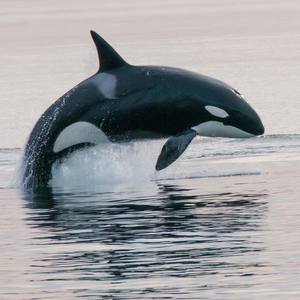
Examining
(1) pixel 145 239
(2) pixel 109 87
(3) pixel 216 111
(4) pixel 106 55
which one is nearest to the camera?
(1) pixel 145 239

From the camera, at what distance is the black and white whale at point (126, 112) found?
1023 inches

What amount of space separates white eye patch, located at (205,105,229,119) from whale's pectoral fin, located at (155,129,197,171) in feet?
2.06

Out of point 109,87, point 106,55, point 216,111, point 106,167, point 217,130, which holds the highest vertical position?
point 106,55

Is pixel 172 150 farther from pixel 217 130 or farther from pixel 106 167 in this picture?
pixel 106 167

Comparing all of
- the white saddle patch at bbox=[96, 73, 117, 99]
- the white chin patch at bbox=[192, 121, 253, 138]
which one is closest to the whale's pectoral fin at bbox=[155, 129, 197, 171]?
the white chin patch at bbox=[192, 121, 253, 138]

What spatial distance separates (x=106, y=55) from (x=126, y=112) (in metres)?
0.87

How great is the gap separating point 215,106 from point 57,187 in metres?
2.58

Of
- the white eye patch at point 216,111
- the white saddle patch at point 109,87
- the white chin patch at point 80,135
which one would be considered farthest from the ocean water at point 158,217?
the white saddle patch at point 109,87

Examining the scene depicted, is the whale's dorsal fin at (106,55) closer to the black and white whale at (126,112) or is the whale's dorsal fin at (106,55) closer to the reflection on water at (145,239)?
the black and white whale at (126,112)

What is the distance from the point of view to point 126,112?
2598 cm

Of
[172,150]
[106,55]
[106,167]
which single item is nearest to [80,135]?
[106,167]

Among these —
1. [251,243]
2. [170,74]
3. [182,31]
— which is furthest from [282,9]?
[251,243]

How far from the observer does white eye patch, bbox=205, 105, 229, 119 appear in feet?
85.7

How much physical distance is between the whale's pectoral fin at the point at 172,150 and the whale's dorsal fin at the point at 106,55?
4.56ft
